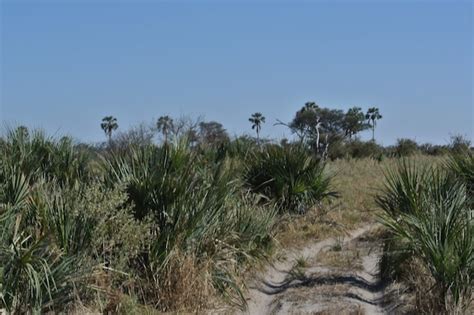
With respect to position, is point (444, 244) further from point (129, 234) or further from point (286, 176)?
point (286, 176)

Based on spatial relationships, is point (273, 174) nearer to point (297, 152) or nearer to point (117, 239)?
point (297, 152)

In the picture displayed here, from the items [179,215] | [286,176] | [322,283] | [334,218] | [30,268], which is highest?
[286,176]

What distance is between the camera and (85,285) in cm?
785

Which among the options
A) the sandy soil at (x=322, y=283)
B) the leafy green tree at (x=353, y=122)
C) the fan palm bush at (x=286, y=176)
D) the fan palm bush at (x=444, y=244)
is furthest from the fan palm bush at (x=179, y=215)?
the leafy green tree at (x=353, y=122)

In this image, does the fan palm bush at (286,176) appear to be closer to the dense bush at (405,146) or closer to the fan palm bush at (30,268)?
the fan palm bush at (30,268)

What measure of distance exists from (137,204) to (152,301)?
1.38 meters

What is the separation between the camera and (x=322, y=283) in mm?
11305

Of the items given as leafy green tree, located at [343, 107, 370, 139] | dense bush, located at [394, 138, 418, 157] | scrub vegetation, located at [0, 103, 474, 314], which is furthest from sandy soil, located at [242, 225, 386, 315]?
leafy green tree, located at [343, 107, 370, 139]

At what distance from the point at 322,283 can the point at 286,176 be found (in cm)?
578

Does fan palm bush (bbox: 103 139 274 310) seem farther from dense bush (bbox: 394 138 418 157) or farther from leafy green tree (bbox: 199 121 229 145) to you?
dense bush (bbox: 394 138 418 157)

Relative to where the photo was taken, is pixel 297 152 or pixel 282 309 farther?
pixel 297 152

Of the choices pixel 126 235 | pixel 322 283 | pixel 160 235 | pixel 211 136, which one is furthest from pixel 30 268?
pixel 211 136

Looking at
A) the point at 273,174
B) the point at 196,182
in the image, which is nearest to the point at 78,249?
the point at 196,182

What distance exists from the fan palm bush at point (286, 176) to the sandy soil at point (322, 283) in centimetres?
211
